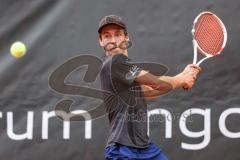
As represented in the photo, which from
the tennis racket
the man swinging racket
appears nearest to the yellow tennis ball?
the man swinging racket

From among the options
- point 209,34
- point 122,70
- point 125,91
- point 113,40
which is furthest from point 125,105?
point 209,34

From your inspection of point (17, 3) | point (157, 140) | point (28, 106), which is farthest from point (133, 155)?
point (17, 3)

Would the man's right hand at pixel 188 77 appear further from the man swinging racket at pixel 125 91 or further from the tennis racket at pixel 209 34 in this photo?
the tennis racket at pixel 209 34

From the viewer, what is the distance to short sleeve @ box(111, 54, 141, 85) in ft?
11.3

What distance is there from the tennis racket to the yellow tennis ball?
134 centimetres

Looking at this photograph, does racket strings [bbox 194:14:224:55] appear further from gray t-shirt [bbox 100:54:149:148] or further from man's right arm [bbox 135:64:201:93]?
gray t-shirt [bbox 100:54:149:148]

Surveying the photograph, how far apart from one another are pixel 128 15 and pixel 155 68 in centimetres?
45

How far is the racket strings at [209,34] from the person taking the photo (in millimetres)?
3852

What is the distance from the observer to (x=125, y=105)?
3.52 m

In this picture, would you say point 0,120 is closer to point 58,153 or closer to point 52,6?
point 58,153

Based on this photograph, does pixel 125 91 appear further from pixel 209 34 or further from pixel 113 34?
pixel 209 34

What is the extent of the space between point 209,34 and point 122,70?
0.75 m

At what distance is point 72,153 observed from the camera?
452 centimetres

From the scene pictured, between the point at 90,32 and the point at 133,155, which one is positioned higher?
the point at 90,32
